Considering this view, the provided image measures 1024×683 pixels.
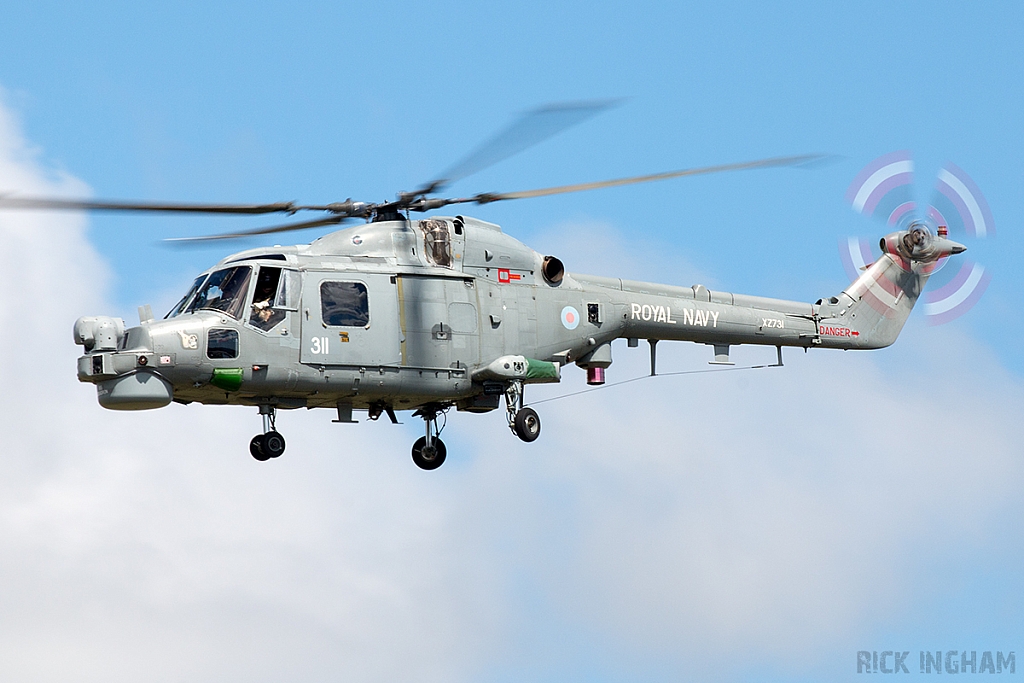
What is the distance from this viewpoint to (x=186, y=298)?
2481 cm

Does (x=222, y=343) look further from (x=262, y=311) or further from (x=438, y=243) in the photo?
(x=438, y=243)

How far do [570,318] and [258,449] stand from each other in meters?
6.37

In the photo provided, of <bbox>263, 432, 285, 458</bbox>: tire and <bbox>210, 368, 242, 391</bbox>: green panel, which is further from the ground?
Result: <bbox>210, 368, 242, 391</bbox>: green panel

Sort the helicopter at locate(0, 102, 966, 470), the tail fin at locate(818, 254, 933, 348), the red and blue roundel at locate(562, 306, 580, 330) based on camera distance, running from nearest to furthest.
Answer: the helicopter at locate(0, 102, 966, 470) → the red and blue roundel at locate(562, 306, 580, 330) → the tail fin at locate(818, 254, 933, 348)

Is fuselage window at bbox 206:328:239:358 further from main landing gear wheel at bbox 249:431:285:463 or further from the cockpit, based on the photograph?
main landing gear wheel at bbox 249:431:285:463

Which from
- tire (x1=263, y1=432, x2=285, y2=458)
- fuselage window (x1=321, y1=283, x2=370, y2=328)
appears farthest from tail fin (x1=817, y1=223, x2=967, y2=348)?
tire (x1=263, y1=432, x2=285, y2=458)

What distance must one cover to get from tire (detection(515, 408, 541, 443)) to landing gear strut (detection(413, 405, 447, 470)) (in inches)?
56.5

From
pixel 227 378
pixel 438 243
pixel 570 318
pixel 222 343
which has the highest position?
pixel 438 243

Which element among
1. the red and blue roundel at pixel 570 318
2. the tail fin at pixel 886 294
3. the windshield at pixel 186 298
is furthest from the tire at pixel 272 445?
the tail fin at pixel 886 294

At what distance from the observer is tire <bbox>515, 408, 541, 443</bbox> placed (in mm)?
27094

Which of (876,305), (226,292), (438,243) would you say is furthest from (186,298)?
(876,305)

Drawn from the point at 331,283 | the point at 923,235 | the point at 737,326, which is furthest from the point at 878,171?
the point at 331,283

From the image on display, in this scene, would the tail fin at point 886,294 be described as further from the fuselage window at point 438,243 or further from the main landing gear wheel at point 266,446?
the main landing gear wheel at point 266,446

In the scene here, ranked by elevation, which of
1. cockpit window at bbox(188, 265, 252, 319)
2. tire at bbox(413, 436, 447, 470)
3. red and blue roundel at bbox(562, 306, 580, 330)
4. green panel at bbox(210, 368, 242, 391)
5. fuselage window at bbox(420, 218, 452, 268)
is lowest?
tire at bbox(413, 436, 447, 470)
